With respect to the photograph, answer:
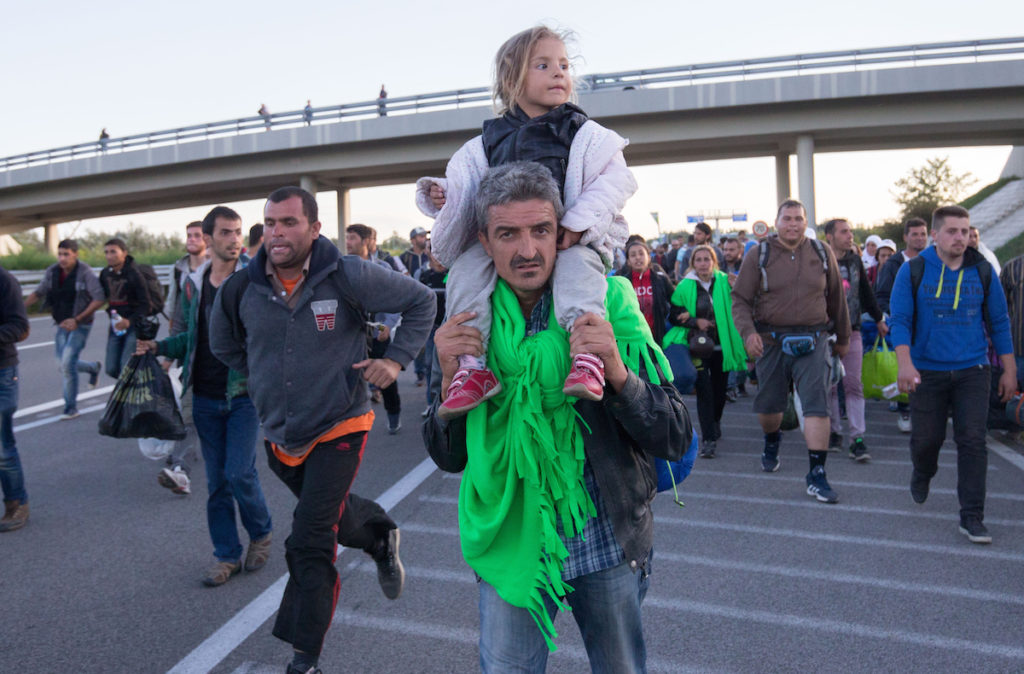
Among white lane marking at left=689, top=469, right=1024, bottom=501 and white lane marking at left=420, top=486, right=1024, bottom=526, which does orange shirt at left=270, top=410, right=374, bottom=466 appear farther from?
white lane marking at left=689, top=469, right=1024, bottom=501

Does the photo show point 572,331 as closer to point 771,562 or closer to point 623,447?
point 623,447

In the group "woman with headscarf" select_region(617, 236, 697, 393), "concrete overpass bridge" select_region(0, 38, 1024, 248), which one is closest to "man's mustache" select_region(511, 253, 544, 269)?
"woman with headscarf" select_region(617, 236, 697, 393)

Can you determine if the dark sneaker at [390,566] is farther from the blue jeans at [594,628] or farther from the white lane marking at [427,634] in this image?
the blue jeans at [594,628]

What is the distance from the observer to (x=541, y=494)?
221 cm

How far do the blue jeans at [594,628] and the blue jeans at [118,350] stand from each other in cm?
820

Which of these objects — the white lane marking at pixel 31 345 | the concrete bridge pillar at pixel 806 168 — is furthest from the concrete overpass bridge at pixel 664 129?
the white lane marking at pixel 31 345

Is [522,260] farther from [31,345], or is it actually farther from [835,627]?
[31,345]

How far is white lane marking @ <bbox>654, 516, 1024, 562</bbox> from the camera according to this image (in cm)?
482

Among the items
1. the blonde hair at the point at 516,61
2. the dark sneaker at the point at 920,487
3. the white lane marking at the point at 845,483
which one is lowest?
the white lane marking at the point at 845,483

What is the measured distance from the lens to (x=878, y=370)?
343 inches

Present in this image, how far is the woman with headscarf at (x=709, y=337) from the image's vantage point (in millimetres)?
7820

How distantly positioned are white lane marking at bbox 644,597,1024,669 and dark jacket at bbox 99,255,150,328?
6779mm

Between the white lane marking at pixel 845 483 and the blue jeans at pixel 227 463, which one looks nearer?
the blue jeans at pixel 227 463

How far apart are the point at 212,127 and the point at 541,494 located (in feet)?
121
